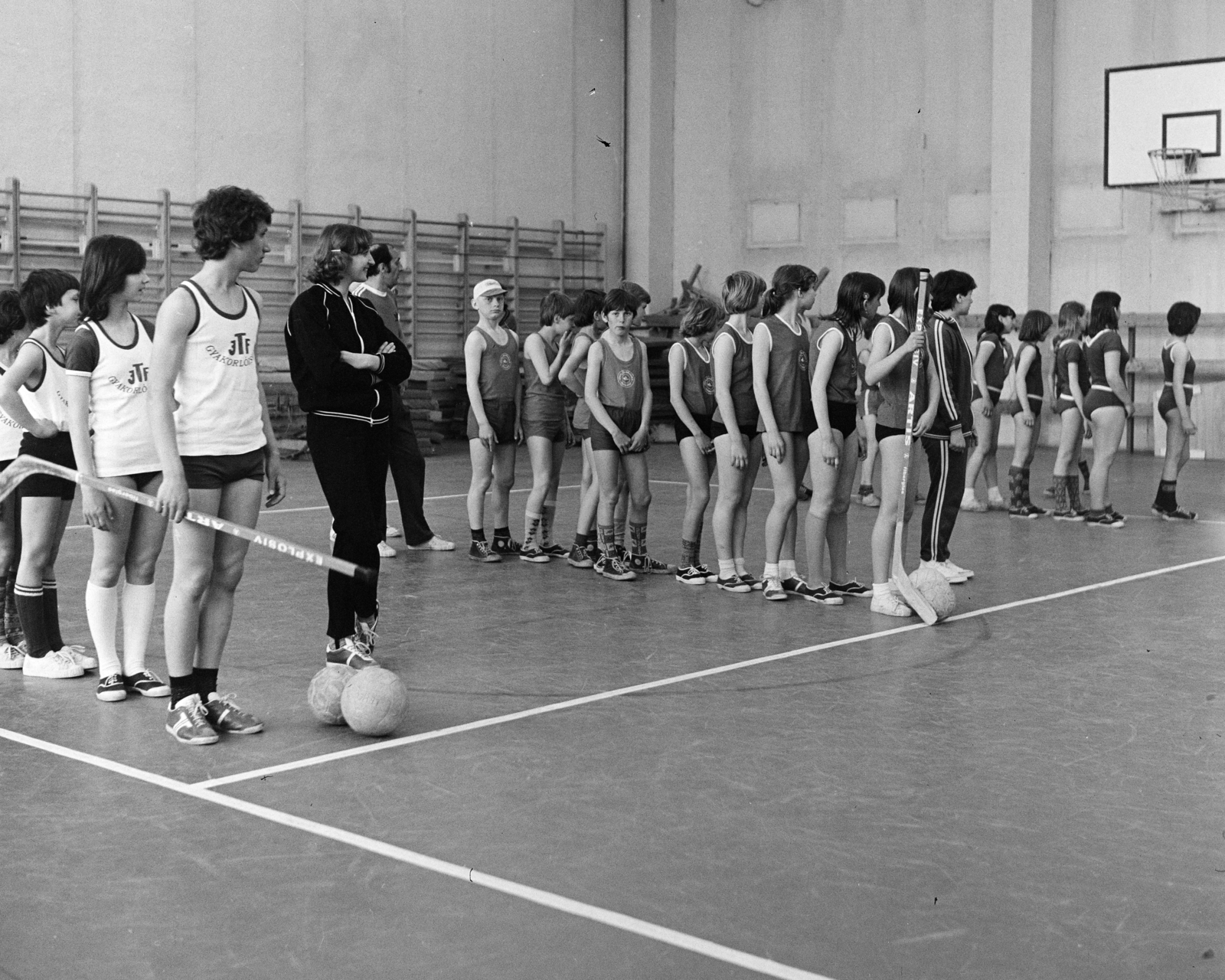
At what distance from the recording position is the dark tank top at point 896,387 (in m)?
7.84

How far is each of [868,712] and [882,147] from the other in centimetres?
1707

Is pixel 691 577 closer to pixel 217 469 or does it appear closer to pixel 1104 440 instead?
pixel 217 469

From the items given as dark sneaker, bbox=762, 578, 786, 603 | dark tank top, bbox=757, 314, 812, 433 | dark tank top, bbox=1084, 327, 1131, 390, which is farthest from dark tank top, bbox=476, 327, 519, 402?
dark tank top, bbox=1084, 327, 1131, 390

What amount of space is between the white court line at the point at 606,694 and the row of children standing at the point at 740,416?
0.60 meters

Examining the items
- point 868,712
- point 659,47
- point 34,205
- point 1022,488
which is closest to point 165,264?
point 34,205

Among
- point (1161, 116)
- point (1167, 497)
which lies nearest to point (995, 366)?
point (1167, 497)

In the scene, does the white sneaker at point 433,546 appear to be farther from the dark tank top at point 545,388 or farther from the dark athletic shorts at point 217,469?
the dark athletic shorts at point 217,469

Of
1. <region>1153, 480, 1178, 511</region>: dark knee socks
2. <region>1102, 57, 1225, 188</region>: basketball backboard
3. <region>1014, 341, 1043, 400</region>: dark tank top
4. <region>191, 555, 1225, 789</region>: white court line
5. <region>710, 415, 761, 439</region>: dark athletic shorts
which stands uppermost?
<region>1102, 57, 1225, 188</region>: basketball backboard

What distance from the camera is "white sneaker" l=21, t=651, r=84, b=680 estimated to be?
245 inches

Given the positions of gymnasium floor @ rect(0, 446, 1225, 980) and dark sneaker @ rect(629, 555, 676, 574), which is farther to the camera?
dark sneaker @ rect(629, 555, 676, 574)

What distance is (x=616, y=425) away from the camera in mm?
8984

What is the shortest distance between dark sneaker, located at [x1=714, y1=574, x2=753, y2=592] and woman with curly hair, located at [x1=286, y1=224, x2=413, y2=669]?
2.90m

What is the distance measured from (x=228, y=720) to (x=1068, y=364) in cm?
846

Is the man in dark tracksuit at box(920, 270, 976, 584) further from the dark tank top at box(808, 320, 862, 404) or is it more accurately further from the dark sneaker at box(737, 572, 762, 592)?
the dark sneaker at box(737, 572, 762, 592)
